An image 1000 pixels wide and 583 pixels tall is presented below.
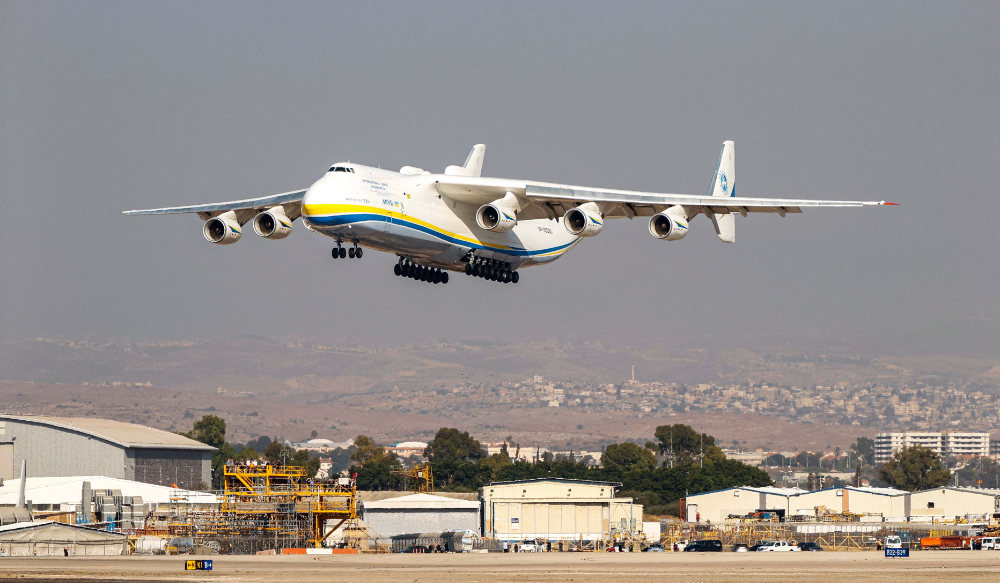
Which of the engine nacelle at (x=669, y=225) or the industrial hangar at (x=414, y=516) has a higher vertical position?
the engine nacelle at (x=669, y=225)

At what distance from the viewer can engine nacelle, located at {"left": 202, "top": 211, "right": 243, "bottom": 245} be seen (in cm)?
3659

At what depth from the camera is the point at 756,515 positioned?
56062mm

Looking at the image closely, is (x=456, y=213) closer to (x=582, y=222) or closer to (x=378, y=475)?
(x=582, y=222)

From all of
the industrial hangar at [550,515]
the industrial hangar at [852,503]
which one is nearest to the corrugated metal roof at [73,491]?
the industrial hangar at [550,515]

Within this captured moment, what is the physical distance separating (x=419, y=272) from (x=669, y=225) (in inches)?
269

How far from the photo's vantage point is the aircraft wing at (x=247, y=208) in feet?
119

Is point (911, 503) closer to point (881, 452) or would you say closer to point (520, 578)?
point (520, 578)

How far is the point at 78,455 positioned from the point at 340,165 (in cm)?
4007

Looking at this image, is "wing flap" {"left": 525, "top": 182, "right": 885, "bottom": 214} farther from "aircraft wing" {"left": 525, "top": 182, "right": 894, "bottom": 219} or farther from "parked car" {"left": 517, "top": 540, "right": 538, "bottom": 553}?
"parked car" {"left": 517, "top": 540, "right": 538, "bottom": 553}

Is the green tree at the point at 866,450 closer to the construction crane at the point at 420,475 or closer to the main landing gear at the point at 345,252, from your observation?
the construction crane at the point at 420,475

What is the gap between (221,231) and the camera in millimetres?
36625

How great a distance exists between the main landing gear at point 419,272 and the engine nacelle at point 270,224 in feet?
10.2

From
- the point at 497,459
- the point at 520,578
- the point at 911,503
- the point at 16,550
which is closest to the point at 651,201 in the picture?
the point at 520,578

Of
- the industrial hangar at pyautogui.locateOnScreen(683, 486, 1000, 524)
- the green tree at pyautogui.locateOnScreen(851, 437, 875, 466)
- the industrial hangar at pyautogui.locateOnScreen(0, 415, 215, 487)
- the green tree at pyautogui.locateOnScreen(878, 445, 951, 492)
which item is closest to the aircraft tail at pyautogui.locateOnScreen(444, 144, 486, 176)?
the industrial hangar at pyautogui.locateOnScreen(683, 486, 1000, 524)
